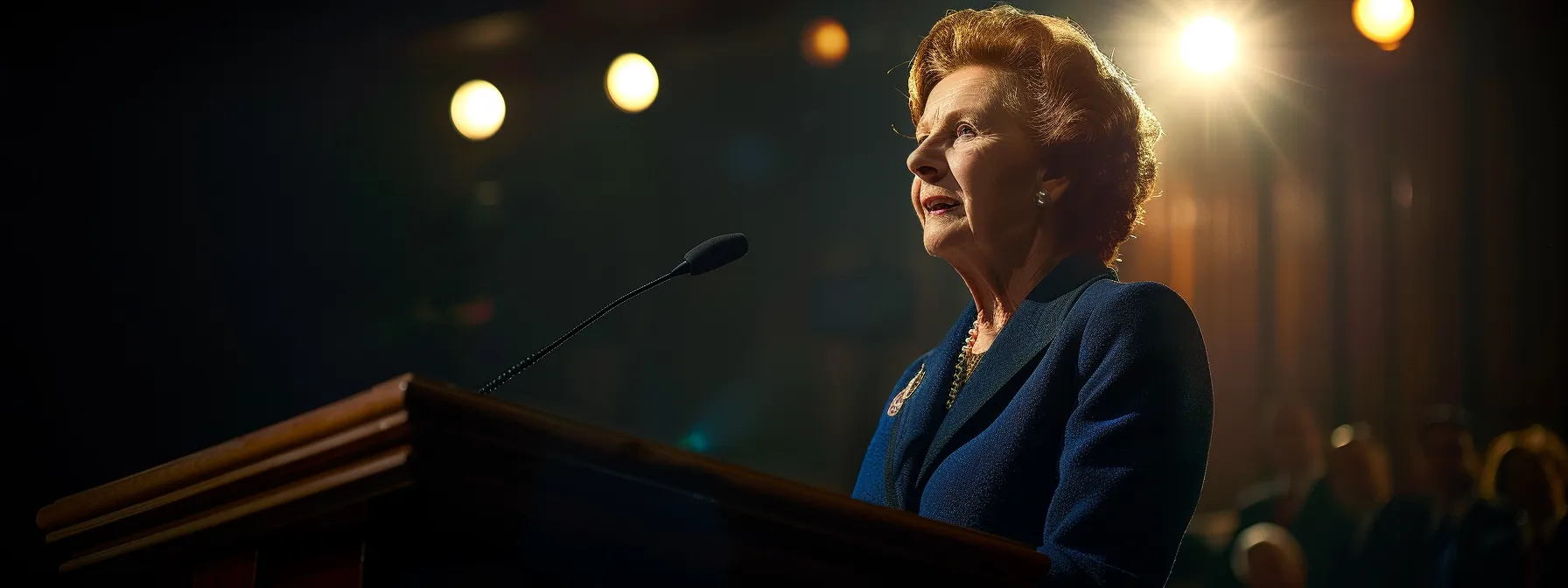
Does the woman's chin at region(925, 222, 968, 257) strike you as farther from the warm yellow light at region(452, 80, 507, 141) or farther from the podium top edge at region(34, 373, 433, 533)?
the warm yellow light at region(452, 80, 507, 141)

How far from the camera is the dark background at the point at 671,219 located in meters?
3.41

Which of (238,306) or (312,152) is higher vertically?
(312,152)

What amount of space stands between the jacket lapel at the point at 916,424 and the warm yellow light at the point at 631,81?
3.34 meters

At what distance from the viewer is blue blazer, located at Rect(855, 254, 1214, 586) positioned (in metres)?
0.95

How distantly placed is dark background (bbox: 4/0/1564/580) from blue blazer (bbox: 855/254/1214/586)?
3.02m

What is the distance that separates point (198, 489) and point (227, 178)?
A: 3.35m

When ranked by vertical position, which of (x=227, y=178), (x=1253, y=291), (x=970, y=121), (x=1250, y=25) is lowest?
(x=1253, y=291)

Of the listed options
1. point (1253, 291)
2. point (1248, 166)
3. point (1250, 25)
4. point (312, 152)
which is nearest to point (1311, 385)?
point (1253, 291)

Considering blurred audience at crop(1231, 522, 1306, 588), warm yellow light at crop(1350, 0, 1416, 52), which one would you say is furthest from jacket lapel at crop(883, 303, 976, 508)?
warm yellow light at crop(1350, 0, 1416, 52)

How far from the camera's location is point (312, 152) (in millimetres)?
3902

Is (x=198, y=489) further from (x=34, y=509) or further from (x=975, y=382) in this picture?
(x=34, y=509)

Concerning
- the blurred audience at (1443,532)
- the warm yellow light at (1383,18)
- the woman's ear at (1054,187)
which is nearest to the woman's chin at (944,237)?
the woman's ear at (1054,187)

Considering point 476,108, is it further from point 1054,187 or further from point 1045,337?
point 1045,337

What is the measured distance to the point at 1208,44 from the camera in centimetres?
447
